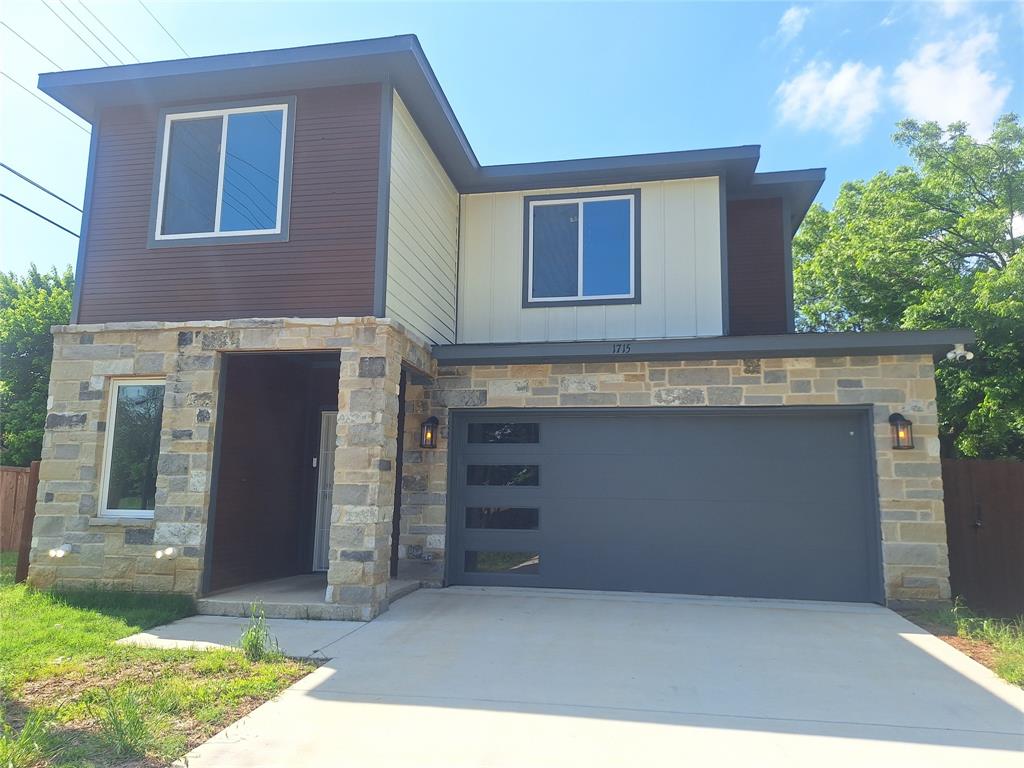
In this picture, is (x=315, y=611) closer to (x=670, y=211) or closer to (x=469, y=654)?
(x=469, y=654)

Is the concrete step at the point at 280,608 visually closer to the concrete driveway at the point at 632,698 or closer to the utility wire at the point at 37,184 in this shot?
the concrete driveway at the point at 632,698

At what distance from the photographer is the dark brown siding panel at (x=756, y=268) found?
8.89 meters

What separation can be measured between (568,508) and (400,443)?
2.16 metres

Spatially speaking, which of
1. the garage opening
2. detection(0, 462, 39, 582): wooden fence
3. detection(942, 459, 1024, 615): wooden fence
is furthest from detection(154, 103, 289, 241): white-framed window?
detection(942, 459, 1024, 615): wooden fence

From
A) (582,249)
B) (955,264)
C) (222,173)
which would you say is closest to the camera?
(222,173)

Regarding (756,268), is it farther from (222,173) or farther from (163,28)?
(163,28)

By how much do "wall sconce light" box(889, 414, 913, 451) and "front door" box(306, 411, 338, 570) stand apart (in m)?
6.44

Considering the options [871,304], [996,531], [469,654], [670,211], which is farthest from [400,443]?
[871,304]

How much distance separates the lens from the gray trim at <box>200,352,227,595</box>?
21.2 feet

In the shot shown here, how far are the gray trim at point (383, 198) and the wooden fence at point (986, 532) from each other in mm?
6866

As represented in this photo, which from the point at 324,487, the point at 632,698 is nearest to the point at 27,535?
the point at 324,487

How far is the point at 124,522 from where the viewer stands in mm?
6539

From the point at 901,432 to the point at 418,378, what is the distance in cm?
526

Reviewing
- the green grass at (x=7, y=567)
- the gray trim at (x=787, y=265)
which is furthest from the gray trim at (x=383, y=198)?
the gray trim at (x=787, y=265)
